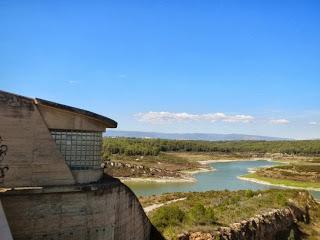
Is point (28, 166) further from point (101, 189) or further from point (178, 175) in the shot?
point (178, 175)

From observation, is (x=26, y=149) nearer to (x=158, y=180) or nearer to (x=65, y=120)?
A: (x=65, y=120)

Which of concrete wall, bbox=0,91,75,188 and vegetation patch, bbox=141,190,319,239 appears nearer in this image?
concrete wall, bbox=0,91,75,188

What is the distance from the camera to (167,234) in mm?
23219

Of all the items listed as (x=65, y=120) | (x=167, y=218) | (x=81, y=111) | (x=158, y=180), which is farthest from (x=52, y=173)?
(x=158, y=180)

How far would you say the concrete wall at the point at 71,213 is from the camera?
46.9 ft

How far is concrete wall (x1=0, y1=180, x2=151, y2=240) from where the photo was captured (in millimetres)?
14281

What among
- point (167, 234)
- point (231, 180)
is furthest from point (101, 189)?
point (231, 180)

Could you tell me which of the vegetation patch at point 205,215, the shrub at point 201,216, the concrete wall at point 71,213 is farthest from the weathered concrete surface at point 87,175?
the shrub at point 201,216

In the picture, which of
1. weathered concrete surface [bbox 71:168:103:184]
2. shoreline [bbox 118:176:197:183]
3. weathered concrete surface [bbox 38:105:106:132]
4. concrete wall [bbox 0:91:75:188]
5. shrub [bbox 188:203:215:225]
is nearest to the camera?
concrete wall [bbox 0:91:75:188]

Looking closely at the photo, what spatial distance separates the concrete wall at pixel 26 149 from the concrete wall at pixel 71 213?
1.55ft

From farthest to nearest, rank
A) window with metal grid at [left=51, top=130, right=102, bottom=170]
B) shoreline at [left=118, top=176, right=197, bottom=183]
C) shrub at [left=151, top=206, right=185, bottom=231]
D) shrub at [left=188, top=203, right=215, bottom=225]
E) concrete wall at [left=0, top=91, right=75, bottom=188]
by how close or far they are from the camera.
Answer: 1. shoreline at [left=118, top=176, right=197, bottom=183]
2. shrub at [left=188, top=203, right=215, bottom=225]
3. shrub at [left=151, top=206, right=185, bottom=231]
4. window with metal grid at [left=51, top=130, right=102, bottom=170]
5. concrete wall at [left=0, top=91, right=75, bottom=188]

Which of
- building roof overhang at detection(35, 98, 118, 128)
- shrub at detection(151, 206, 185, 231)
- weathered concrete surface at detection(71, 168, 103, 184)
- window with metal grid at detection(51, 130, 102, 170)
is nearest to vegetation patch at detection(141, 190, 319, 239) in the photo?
shrub at detection(151, 206, 185, 231)

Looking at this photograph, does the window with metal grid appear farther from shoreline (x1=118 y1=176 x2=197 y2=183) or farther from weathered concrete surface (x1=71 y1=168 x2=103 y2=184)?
shoreline (x1=118 y1=176 x2=197 y2=183)

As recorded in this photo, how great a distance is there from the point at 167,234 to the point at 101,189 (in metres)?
8.07
